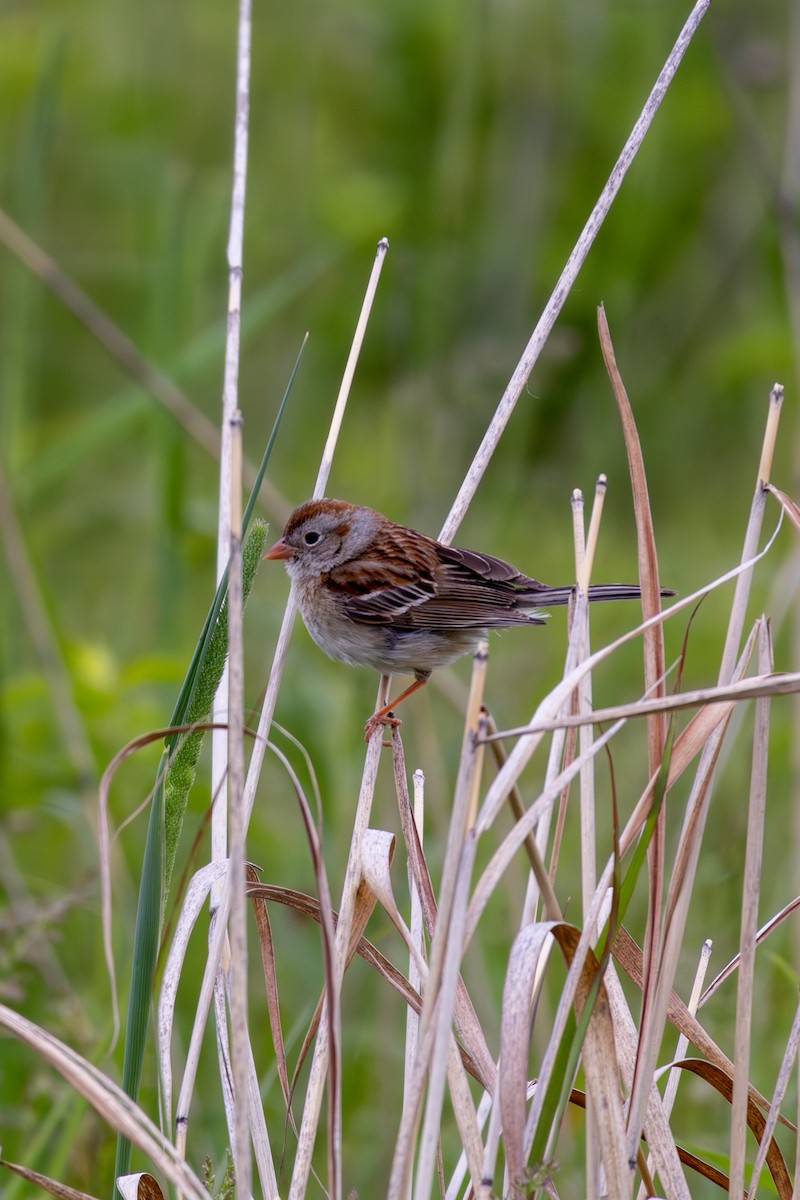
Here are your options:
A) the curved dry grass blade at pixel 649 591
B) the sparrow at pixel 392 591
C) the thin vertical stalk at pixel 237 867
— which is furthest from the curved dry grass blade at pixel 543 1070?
the sparrow at pixel 392 591

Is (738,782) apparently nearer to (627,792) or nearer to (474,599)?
(627,792)

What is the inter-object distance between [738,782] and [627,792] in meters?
0.33

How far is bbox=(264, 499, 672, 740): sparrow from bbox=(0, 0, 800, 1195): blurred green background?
0.81ft

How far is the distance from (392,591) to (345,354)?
7.68 ft

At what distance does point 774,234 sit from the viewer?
17.0 ft

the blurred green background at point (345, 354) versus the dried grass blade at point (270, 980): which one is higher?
the blurred green background at point (345, 354)

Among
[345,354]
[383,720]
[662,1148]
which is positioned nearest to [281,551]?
[383,720]

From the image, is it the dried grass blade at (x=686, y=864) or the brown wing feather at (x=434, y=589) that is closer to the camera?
the dried grass blade at (x=686, y=864)

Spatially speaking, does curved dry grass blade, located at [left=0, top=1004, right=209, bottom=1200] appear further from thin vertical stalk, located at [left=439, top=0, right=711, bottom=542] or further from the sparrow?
the sparrow

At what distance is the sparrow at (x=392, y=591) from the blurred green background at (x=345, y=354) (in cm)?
25

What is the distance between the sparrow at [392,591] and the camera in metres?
2.83

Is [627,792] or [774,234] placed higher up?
[774,234]

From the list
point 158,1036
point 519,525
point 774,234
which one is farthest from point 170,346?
point 774,234

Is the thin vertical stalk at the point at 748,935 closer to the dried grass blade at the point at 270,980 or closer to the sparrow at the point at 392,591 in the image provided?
the dried grass blade at the point at 270,980
